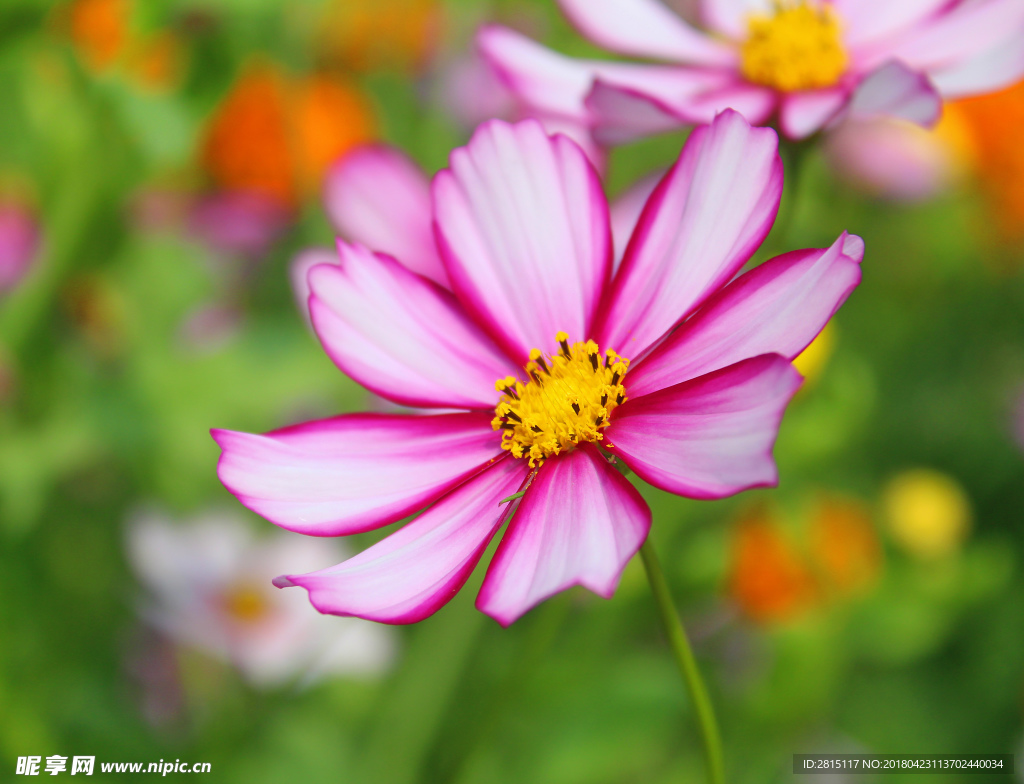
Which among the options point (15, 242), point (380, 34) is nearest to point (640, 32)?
point (15, 242)

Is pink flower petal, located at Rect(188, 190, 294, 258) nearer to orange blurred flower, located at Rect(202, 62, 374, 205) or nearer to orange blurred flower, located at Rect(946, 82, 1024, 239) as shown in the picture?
orange blurred flower, located at Rect(202, 62, 374, 205)

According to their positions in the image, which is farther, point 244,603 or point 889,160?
point 889,160

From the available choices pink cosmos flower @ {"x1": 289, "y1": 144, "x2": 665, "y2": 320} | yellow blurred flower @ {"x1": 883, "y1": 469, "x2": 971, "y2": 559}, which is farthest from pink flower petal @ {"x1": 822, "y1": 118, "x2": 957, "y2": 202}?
pink cosmos flower @ {"x1": 289, "y1": 144, "x2": 665, "y2": 320}

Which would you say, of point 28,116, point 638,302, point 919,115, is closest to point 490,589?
point 638,302

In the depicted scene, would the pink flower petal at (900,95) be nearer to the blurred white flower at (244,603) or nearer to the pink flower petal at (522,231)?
the pink flower petal at (522,231)

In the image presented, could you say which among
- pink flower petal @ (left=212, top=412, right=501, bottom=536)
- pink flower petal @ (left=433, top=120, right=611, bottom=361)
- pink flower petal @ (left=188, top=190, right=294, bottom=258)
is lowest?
pink flower petal @ (left=212, top=412, right=501, bottom=536)

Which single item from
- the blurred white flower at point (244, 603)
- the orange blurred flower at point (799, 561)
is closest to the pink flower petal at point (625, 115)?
the orange blurred flower at point (799, 561)

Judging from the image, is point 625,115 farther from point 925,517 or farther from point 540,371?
point 925,517
